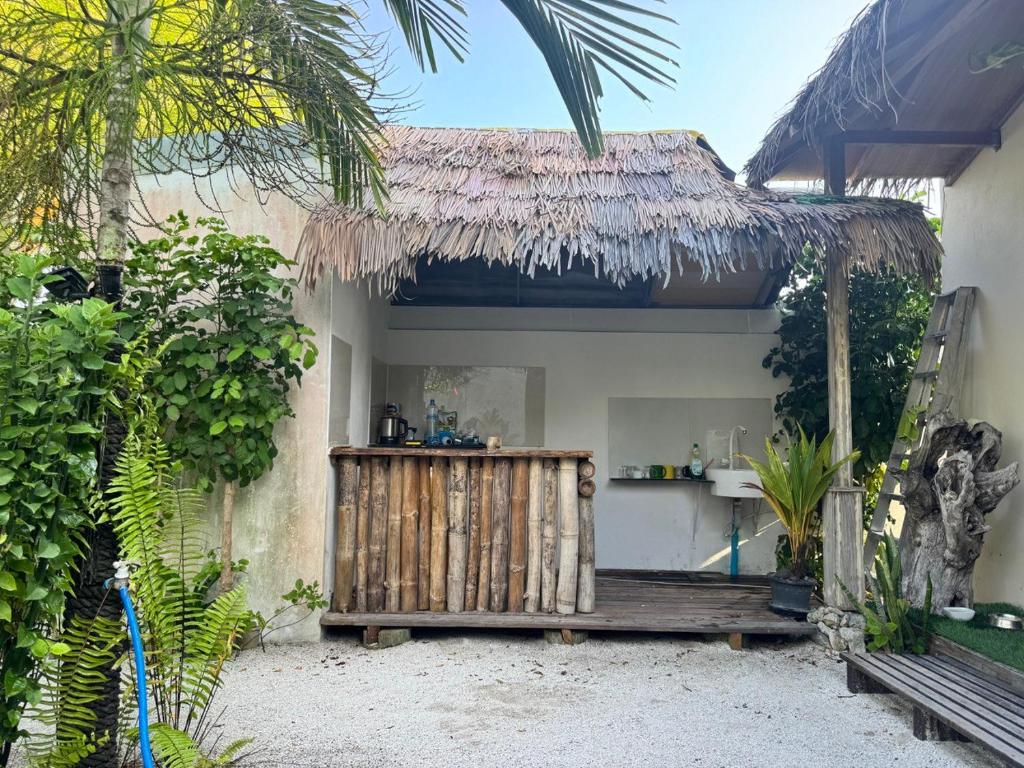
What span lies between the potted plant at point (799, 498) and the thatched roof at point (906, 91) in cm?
203

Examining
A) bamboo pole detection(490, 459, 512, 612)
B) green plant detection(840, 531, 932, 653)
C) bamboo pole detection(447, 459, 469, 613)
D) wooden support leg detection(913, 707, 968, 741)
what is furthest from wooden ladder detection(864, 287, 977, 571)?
bamboo pole detection(447, 459, 469, 613)

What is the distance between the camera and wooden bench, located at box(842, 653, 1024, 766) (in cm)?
264

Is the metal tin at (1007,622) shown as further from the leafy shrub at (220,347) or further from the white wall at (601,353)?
the leafy shrub at (220,347)

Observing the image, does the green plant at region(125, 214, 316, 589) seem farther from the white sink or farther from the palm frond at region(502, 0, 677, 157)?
the white sink

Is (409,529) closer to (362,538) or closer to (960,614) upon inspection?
(362,538)

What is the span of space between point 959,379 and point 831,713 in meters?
2.79

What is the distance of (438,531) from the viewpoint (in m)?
4.65

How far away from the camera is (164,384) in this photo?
4035 mm

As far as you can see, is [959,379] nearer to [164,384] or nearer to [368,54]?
[368,54]

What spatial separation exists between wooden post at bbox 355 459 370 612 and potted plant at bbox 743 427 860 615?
2.49 m

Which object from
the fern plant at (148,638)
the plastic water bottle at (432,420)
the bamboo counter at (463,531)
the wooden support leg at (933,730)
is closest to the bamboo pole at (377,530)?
the bamboo counter at (463,531)

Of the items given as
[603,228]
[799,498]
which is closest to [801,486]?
[799,498]

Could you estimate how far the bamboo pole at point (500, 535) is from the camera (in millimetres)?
4605

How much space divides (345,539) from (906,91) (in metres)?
4.63
